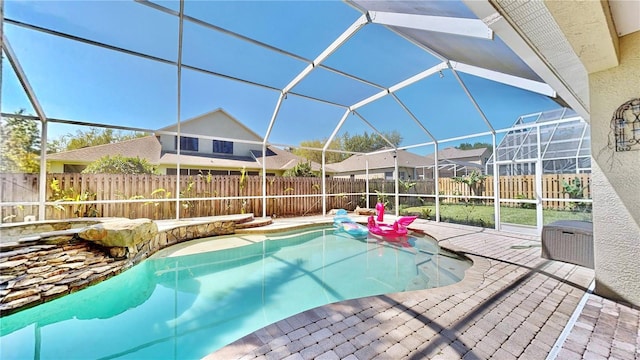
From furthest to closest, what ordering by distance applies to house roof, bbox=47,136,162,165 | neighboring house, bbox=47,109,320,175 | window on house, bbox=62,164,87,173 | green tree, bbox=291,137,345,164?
green tree, bbox=291,137,345,164 < neighboring house, bbox=47,109,320,175 < window on house, bbox=62,164,87,173 < house roof, bbox=47,136,162,165

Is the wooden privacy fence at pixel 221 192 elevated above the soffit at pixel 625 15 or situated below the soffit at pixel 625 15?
below

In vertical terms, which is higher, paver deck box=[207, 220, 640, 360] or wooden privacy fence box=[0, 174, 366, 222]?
wooden privacy fence box=[0, 174, 366, 222]

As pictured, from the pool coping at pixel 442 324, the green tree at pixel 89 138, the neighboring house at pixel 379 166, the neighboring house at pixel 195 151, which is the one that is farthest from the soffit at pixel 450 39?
the neighboring house at pixel 379 166

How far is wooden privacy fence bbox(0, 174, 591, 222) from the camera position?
7.40m

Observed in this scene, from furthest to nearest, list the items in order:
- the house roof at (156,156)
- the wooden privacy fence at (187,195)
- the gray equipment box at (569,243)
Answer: the house roof at (156,156) < the wooden privacy fence at (187,195) < the gray equipment box at (569,243)

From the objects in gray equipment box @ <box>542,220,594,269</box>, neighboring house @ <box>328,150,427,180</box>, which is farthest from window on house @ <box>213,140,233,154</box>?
gray equipment box @ <box>542,220,594,269</box>

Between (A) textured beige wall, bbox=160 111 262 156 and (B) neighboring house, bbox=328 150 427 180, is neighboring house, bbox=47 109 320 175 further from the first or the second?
(B) neighboring house, bbox=328 150 427 180

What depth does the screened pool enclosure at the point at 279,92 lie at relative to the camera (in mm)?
4625

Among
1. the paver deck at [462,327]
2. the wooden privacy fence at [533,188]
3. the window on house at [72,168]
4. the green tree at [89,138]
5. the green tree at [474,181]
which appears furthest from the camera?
the window on house at [72,168]

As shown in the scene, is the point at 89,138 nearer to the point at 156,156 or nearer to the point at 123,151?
the point at 123,151

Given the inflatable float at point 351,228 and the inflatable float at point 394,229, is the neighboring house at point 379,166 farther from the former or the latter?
the inflatable float at point 394,229

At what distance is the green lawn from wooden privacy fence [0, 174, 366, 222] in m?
4.96

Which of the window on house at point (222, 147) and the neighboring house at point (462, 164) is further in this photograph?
the window on house at point (222, 147)

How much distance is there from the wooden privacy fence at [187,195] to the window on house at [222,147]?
5.51 metres
